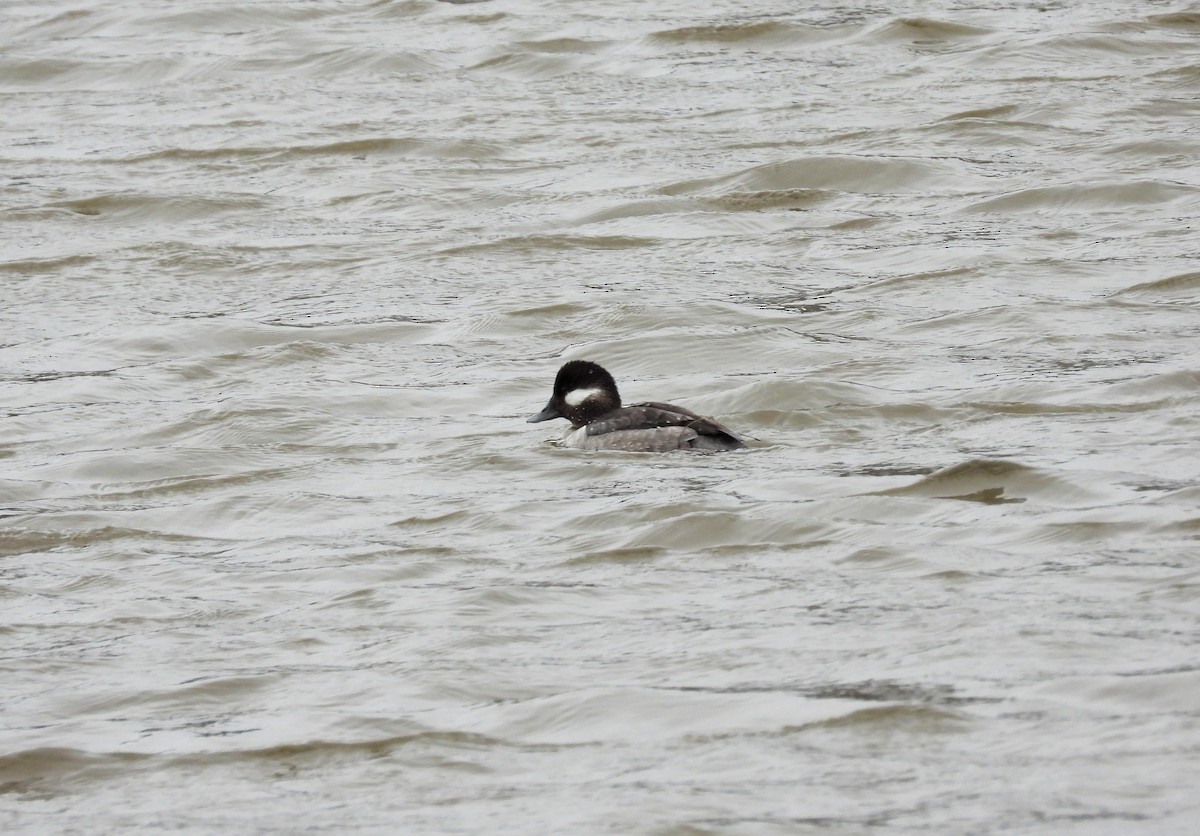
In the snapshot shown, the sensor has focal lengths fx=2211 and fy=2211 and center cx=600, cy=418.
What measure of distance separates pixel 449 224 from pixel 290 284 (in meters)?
1.37

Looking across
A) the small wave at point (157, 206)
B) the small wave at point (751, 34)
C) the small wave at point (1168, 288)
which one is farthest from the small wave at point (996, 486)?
the small wave at point (751, 34)

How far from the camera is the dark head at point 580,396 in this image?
8758 millimetres

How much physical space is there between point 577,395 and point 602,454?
328 millimetres

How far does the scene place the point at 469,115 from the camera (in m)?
Answer: 15.0

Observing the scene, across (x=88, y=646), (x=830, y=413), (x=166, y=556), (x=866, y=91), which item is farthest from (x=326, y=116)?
(x=88, y=646)

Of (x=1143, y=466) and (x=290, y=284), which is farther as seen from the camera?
(x=290, y=284)

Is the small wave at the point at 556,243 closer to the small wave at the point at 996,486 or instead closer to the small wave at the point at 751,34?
the small wave at the point at 996,486

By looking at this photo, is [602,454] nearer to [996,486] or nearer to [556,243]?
[996,486]

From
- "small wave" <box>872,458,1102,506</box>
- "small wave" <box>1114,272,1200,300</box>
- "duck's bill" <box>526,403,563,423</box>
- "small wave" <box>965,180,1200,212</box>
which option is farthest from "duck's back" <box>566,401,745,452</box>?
"small wave" <box>965,180,1200,212</box>

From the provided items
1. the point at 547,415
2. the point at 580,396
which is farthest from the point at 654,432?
the point at 547,415

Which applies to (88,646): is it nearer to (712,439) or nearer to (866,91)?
(712,439)

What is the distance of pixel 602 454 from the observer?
28.1 ft

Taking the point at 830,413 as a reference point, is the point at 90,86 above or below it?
above

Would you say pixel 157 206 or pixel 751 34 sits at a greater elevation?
pixel 751 34
